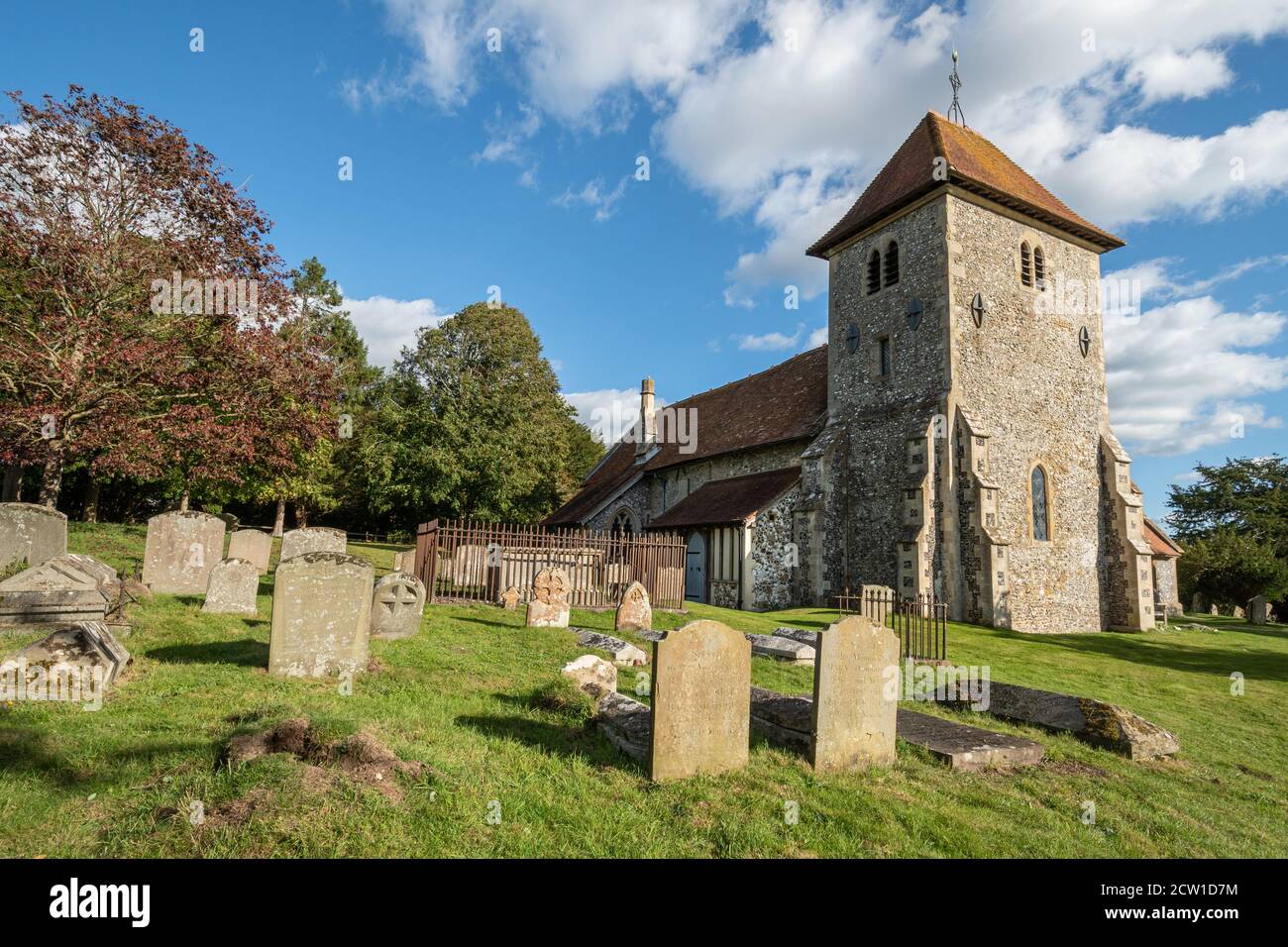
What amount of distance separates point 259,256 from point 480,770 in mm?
17128

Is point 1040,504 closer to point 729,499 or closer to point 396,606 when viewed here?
point 729,499

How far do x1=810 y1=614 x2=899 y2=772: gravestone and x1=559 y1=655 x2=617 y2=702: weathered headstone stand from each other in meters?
2.36

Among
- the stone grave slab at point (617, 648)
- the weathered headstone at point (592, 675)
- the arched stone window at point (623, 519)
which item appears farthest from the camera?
the arched stone window at point (623, 519)

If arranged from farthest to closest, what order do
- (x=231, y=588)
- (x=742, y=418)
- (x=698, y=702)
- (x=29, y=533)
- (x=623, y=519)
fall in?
1. (x=623, y=519)
2. (x=742, y=418)
3. (x=29, y=533)
4. (x=231, y=588)
5. (x=698, y=702)

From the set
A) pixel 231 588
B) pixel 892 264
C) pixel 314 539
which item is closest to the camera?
pixel 231 588

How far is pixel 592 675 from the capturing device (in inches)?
286

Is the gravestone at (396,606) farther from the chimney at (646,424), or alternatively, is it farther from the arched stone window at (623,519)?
the chimney at (646,424)

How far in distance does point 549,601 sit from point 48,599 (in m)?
6.46

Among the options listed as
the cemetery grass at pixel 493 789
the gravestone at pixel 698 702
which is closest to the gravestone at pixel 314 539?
A: the cemetery grass at pixel 493 789

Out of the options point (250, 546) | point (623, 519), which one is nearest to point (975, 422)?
point (623, 519)

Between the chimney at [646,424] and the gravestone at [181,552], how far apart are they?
775 inches

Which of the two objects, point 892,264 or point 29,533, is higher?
point 892,264

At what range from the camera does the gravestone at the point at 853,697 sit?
5.23 metres
